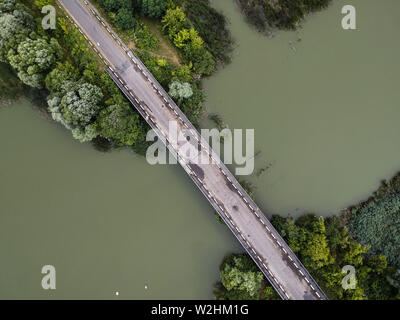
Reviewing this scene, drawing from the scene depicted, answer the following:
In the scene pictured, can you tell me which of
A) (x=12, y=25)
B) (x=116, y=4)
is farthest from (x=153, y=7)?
(x=12, y=25)

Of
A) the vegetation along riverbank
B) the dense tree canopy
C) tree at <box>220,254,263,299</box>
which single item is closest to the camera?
the vegetation along riverbank

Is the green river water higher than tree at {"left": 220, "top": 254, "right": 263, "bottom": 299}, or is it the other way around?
the green river water

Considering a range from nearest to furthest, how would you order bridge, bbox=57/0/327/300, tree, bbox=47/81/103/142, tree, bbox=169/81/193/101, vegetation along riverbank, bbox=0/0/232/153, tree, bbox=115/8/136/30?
tree, bbox=47/81/103/142 < vegetation along riverbank, bbox=0/0/232/153 < bridge, bbox=57/0/327/300 < tree, bbox=169/81/193/101 < tree, bbox=115/8/136/30

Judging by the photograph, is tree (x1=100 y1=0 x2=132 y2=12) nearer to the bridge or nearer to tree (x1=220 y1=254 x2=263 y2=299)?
the bridge

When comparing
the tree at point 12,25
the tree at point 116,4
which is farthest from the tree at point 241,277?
the tree at point 12,25

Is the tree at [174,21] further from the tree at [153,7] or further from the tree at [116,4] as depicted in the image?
the tree at [116,4]

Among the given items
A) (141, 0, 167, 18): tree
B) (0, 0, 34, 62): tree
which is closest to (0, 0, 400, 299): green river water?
(0, 0, 34, 62): tree
